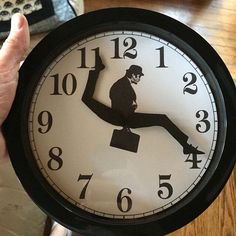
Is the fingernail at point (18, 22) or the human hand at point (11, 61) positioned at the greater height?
the fingernail at point (18, 22)

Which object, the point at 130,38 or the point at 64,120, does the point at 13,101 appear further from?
the point at 130,38

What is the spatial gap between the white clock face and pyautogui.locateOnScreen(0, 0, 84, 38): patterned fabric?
0.57m

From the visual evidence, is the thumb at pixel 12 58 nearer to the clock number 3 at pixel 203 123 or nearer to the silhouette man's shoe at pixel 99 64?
the silhouette man's shoe at pixel 99 64

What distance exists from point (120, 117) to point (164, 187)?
12 centimetres

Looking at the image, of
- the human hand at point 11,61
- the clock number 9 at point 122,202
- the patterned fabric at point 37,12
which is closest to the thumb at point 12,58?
the human hand at point 11,61

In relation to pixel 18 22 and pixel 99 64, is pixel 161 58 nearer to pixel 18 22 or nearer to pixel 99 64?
pixel 99 64

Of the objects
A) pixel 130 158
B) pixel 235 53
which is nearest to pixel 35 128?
pixel 130 158

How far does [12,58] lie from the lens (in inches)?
27.0

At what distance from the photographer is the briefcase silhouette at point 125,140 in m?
0.66

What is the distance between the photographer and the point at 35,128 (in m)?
0.67

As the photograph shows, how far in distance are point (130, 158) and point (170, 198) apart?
0.08 metres

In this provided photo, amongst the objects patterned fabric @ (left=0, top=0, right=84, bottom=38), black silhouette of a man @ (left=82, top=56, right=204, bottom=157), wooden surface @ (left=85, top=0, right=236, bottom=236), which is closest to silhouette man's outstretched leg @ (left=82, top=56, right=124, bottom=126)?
black silhouette of a man @ (left=82, top=56, right=204, bottom=157)

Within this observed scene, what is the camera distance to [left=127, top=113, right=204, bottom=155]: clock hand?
66 cm

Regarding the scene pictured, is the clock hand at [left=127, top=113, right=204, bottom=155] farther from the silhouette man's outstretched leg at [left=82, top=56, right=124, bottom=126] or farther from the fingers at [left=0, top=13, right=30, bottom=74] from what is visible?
the fingers at [left=0, top=13, right=30, bottom=74]
